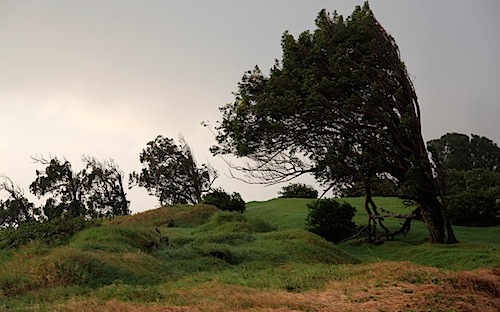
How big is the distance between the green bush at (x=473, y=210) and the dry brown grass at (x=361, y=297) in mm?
16429

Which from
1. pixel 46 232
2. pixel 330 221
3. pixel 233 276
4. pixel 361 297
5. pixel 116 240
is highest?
pixel 46 232

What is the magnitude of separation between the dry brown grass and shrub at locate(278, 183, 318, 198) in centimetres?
3549

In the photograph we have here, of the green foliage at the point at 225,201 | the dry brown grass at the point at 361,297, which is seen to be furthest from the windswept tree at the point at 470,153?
the dry brown grass at the point at 361,297

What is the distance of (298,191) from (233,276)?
117ft

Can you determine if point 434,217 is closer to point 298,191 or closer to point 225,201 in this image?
point 225,201

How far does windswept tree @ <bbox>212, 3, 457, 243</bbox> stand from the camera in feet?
68.0

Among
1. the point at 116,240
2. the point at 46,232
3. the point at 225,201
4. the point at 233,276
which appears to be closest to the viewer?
the point at 233,276

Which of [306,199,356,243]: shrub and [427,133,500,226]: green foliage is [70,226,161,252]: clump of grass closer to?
[306,199,356,243]: shrub

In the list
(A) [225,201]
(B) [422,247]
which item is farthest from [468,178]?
(B) [422,247]

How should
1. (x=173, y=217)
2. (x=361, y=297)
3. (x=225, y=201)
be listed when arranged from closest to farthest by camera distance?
(x=361, y=297)
(x=173, y=217)
(x=225, y=201)

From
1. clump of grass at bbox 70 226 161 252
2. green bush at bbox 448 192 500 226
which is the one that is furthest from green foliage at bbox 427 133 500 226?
clump of grass at bbox 70 226 161 252

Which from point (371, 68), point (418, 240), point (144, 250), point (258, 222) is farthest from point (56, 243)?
point (418, 240)

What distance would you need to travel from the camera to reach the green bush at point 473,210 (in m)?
26.8

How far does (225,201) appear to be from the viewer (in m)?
35.2
